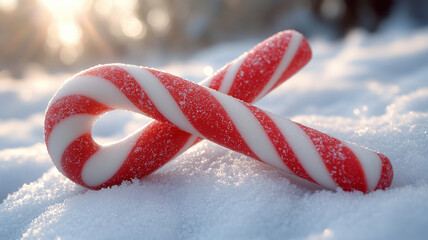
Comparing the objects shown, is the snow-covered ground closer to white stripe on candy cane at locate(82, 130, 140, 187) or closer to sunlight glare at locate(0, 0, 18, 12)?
white stripe on candy cane at locate(82, 130, 140, 187)

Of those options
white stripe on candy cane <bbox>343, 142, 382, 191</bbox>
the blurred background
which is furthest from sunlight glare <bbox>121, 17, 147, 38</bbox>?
white stripe on candy cane <bbox>343, 142, 382, 191</bbox>

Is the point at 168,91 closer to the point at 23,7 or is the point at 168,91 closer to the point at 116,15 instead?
the point at 23,7

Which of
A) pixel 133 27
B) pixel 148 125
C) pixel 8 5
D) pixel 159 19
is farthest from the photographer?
pixel 133 27

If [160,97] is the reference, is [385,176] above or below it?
below

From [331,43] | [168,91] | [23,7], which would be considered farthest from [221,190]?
[23,7]

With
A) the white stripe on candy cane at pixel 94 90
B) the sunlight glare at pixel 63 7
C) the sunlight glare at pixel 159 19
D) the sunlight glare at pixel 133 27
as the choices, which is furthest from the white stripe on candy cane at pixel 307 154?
the sunlight glare at pixel 133 27

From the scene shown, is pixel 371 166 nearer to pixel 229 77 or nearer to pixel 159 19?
pixel 229 77

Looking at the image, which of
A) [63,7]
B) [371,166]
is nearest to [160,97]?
[371,166]
